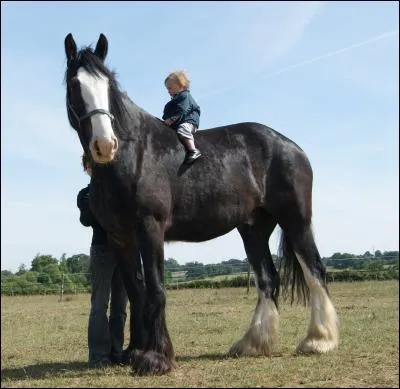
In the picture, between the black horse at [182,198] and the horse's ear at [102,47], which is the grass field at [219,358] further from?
the horse's ear at [102,47]

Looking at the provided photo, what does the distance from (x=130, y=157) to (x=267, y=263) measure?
2496mm

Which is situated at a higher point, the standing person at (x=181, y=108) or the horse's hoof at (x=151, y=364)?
the standing person at (x=181, y=108)

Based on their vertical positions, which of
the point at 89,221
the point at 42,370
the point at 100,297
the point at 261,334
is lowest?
the point at 42,370

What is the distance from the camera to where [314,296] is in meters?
6.21

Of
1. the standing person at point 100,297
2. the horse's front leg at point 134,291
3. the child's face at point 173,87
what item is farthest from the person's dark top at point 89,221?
the child's face at point 173,87

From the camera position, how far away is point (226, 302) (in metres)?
16.7

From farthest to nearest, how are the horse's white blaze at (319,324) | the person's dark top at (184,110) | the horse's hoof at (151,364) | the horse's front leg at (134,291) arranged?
the horse's white blaze at (319,324) < the person's dark top at (184,110) < the horse's front leg at (134,291) < the horse's hoof at (151,364)

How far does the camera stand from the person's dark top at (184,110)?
5.83 m

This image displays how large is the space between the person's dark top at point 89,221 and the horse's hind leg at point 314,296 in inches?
84.4

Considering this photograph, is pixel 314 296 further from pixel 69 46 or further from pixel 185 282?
pixel 185 282

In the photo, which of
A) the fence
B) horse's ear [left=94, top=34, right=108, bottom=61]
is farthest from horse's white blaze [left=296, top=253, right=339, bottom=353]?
the fence

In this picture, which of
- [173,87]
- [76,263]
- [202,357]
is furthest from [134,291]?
[76,263]

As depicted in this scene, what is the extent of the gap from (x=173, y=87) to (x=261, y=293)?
2667 millimetres

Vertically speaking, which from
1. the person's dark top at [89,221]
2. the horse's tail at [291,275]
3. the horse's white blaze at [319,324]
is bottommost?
the horse's white blaze at [319,324]
